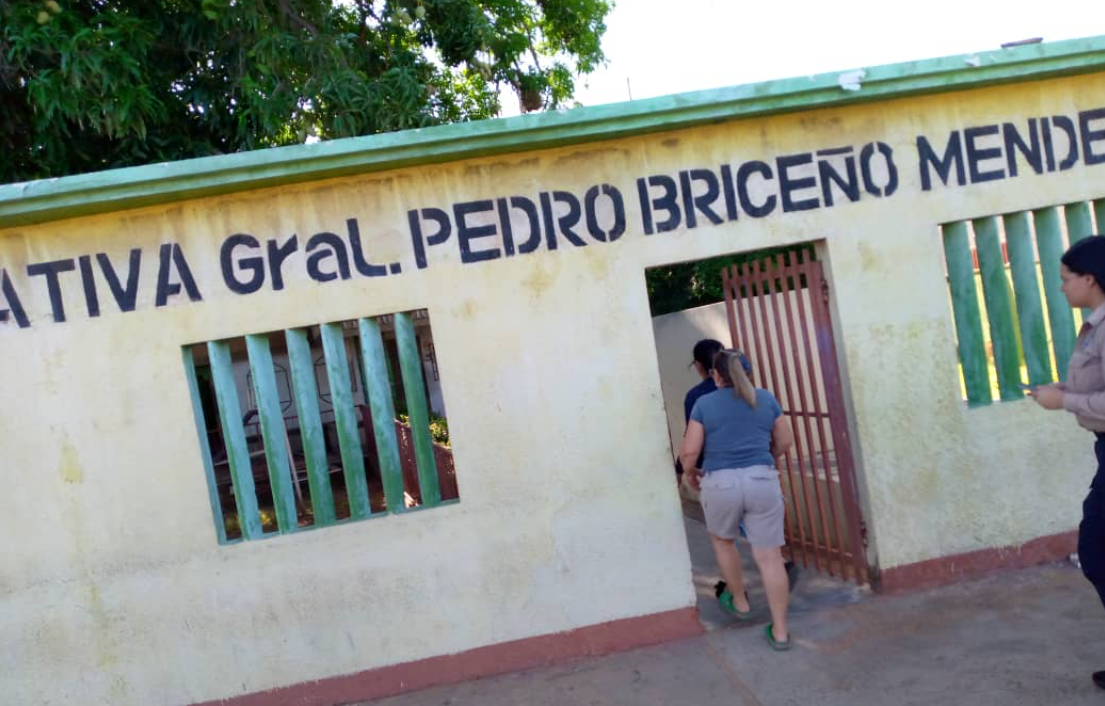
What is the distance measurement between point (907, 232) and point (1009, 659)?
2.29 m

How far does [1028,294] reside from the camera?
545 centimetres

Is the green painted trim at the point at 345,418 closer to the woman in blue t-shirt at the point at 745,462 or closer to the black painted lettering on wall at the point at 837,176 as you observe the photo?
the woman in blue t-shirt at the point at 745,462

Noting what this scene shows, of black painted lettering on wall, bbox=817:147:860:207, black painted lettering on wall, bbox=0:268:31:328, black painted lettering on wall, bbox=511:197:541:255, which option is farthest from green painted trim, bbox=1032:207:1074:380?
black painted lettering on wall, bbox=0:268:31:328

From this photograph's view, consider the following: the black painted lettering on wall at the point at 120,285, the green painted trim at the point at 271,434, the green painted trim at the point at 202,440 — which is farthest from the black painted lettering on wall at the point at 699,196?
the black painted lettering on wall at the point at 120,285

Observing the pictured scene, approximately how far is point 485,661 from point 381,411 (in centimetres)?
143

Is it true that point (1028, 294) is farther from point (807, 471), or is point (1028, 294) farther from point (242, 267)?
point (242, 267)

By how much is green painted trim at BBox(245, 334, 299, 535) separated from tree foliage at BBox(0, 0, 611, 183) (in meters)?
2.35

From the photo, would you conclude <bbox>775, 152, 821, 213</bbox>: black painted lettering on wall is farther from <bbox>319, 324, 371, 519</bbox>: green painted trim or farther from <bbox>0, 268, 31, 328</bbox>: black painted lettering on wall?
<bbox>0, 268, 31, 328</bbox>: black painted lettering on wall

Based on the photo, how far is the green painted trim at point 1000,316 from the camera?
17.7ft

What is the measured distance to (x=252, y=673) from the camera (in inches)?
188

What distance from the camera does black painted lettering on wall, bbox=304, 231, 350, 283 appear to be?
4.82 metres

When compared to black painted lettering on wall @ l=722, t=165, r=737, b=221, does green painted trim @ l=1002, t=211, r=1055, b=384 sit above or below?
below

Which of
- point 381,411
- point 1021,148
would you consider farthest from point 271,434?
point 1021,148

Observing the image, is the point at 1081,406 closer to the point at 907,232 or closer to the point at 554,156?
the point at 907,232
